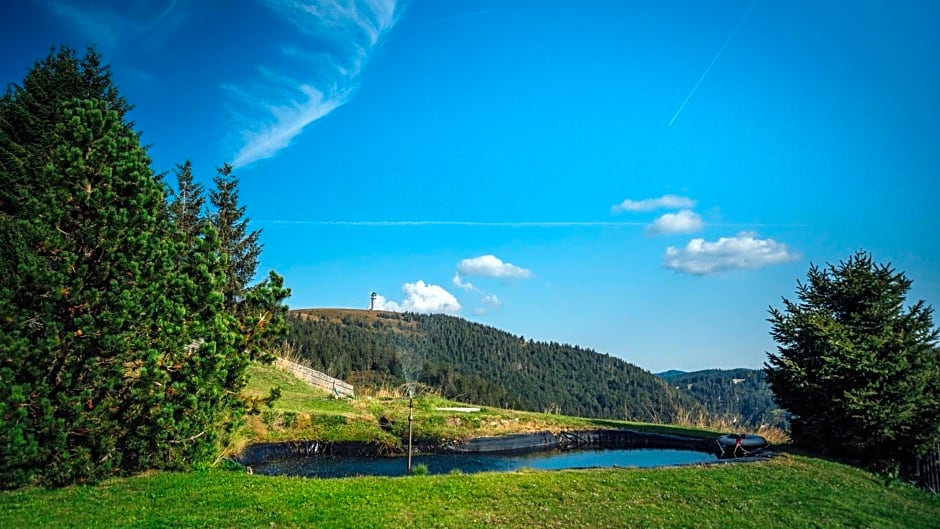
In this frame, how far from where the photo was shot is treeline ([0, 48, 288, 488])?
10211mm

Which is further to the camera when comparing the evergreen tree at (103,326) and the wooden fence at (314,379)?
the wooden fence at (314,379)

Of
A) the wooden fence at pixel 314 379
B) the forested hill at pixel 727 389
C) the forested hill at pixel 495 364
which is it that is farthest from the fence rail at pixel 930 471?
the forested hill at pixel 727 389

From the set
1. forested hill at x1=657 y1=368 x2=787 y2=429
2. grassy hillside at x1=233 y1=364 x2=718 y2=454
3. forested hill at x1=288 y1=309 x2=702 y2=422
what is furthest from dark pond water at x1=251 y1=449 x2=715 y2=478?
forested hill at x1=657 y1=368 x2=787 y2=429

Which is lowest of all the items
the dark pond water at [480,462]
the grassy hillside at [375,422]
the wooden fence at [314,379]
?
the dark pond water at [480,462]

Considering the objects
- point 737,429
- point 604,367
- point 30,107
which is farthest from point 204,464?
point 604,367

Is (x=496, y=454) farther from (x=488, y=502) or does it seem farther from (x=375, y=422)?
(x=488, y=502)

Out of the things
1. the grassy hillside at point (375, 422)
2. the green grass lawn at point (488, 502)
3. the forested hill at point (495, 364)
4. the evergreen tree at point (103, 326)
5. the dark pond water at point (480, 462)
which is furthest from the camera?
the forested hill at point (495, 364)

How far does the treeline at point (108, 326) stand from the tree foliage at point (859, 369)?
1477cm

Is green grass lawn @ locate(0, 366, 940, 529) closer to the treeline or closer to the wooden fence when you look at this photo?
the treeline

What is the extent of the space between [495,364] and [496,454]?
87.8 meters

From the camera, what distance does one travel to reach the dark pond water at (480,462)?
1631 centimetres

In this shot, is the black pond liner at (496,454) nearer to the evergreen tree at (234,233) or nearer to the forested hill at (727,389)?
the evergreen tree at (234,233)

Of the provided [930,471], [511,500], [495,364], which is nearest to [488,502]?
[511,500]

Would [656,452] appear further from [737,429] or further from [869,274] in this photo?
[869,274]
